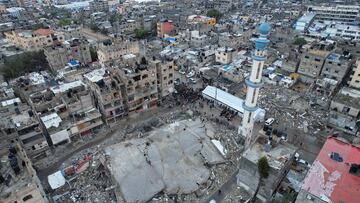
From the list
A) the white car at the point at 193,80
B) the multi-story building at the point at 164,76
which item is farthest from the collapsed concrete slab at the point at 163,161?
the white car at the point at 193,80

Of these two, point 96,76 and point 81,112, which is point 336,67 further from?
point 81,112

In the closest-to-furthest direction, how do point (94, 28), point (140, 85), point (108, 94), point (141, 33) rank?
point (108, 94), point (140, 85), point (141, 33), point (94, 28)

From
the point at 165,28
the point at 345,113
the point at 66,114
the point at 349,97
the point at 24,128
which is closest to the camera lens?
the point at 24,128

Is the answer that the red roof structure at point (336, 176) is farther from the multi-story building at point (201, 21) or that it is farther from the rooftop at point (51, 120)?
the multi-story building at point (201, 21)

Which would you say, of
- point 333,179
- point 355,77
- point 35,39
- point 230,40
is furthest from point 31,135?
point 355,77

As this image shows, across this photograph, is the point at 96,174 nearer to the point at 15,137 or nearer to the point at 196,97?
the point at 15,137

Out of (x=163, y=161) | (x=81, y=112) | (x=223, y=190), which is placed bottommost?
(x=223, y=190)

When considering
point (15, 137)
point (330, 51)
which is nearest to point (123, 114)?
point (15, 137)

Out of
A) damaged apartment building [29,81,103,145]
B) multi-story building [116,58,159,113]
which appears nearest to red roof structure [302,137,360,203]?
multi-story building [116,58,159,113]
